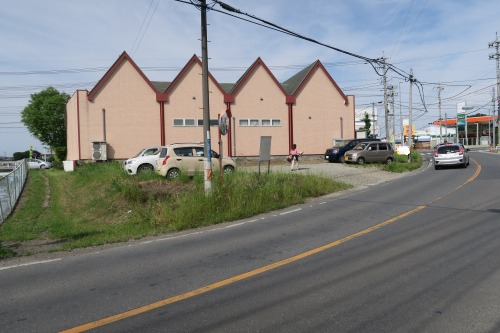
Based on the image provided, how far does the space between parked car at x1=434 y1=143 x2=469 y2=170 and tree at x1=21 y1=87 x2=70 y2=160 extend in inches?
1840

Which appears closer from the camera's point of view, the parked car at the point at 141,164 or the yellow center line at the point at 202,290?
the yellow center line at the point at 202,290

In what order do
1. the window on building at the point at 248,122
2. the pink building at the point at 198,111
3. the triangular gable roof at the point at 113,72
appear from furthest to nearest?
the window on building at the point at 248,122 < the pink building at the point at 198,111 < the triangular gable roof at the point at 113,72

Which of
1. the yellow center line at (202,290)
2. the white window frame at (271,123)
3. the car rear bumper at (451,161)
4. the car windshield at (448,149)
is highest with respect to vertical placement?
the white window frame at (271,123)

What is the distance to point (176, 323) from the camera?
4180 mm

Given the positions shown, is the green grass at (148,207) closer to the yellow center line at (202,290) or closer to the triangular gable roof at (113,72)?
the yellow center line at (202,290)

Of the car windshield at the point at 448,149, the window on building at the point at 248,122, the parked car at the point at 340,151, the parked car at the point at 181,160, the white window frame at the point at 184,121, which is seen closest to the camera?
the parked car at the point at 181,160

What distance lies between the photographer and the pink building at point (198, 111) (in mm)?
29156

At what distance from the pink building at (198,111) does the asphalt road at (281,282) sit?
72.4ft

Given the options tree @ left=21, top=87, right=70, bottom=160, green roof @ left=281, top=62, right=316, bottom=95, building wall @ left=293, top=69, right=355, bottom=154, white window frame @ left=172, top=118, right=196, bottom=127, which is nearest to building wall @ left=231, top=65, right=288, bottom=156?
building wall @ left=293, top=69, right=355, bottom=154

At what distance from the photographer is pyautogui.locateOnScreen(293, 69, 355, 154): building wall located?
1363 inches

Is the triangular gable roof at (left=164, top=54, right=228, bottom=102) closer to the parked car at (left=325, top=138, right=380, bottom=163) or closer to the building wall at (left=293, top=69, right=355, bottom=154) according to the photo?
the building wall at (left=293, top=69, right=355, bottom=154)

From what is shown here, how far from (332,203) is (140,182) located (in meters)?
6.45

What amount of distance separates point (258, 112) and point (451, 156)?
14.7 meters

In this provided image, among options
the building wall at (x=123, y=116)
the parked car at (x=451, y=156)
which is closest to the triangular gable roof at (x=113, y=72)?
the building wall at (x=123, y=116)
